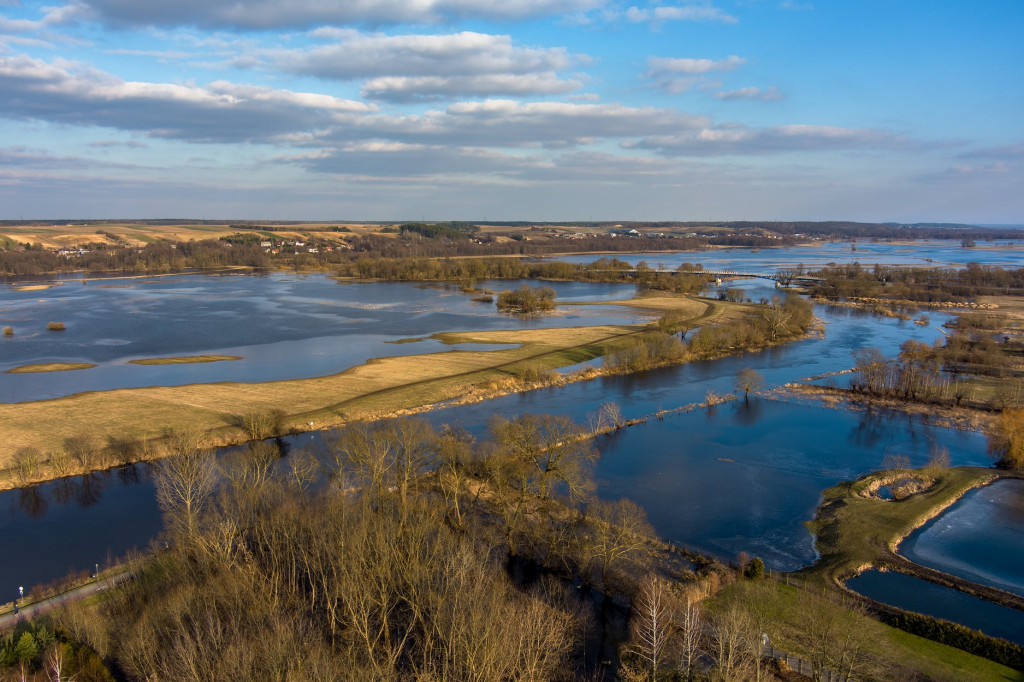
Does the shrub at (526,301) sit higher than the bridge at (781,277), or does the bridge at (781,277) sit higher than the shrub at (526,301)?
the bridge at (781,277)

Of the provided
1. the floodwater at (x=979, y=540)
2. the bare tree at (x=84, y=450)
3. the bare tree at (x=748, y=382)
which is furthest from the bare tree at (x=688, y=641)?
the bare tree at (x=84, y=450)

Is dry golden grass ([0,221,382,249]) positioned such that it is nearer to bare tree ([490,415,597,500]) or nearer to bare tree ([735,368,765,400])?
bare tree ([735,368,765,400])

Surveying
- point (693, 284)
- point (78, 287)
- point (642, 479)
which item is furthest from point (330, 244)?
point (642, 479)

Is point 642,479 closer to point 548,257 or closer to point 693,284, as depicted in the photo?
point 693,284

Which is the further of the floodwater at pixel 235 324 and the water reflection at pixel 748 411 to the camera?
the floodwater at pixel 235 324

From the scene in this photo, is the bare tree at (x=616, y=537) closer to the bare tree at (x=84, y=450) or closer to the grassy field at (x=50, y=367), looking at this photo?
the bare tree at (x=84, y=450)

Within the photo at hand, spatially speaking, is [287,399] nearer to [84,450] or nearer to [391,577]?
[84,450]
